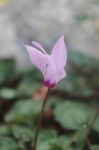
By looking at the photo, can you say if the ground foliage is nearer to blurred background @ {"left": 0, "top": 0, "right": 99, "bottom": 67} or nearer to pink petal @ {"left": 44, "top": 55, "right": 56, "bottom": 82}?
blurred background @ {"left": 0, "top": 0, "right": 99, "bottom": 67}

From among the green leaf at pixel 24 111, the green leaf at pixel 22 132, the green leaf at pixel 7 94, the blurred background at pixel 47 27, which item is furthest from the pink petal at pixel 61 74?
the blurred background at pixel 47 27

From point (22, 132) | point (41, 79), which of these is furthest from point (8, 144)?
point (41, 79)

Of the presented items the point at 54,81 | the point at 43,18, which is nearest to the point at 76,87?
the point at 43,18

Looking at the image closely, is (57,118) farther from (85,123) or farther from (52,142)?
(52,142)

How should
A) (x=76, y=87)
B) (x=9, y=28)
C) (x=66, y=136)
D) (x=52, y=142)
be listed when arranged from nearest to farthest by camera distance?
1. (x=52, y=142)
2. (x=66, y=136)
3. (x=76, y=87)
4. (x=9, y=28)

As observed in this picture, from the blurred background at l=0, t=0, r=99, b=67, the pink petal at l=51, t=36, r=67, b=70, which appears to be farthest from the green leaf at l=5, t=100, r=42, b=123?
the pink petal at l=51, t=36, r=67, b=70

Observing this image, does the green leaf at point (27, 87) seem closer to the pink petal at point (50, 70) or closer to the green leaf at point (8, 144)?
the green leaf at point (8, 144)
